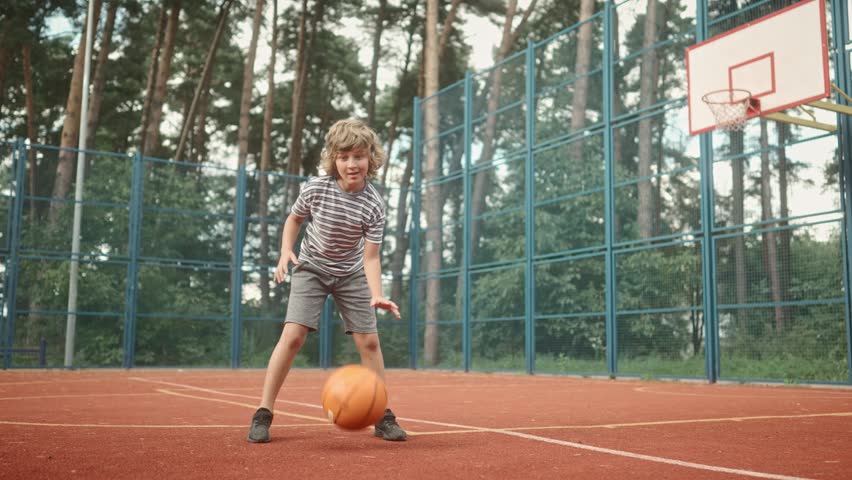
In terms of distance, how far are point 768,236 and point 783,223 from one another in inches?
8.3

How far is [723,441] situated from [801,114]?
716 cm

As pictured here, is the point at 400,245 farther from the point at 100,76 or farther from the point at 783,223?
the point at 783,223

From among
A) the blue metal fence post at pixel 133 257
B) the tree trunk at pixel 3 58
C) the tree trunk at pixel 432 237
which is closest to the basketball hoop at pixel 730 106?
the tree trunk at pixel 432 237

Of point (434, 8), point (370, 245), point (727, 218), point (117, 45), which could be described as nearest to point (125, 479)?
point (370, 245)

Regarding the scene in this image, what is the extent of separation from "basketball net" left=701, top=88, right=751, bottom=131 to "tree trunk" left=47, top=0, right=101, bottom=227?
9994mm

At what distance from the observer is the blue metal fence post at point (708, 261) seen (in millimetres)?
10091

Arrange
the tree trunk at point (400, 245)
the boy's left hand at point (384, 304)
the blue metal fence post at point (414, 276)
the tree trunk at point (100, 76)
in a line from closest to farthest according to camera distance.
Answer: the boy's left hand at point (384, 304), the blue metal fence post at point (414, 276), the tree trunk at point (400, 245), the tree trunk at point (100, 76)

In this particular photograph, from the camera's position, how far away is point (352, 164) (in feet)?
12.8

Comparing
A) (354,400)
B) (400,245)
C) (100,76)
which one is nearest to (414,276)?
(400,245)

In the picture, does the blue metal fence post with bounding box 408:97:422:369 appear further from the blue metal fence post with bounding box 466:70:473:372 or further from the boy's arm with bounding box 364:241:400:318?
the boy's arm with bounding box 364:241:400:318

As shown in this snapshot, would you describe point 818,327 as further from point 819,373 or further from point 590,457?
point 590,457

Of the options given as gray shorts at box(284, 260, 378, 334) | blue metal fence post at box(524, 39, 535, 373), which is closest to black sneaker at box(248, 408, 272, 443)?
gray shorts at box(284, 260, 378, 334)

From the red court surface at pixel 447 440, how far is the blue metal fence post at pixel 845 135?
2152 mm

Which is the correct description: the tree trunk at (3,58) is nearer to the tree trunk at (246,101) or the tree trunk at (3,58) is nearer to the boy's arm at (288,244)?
the tree trunk at (246,101)
